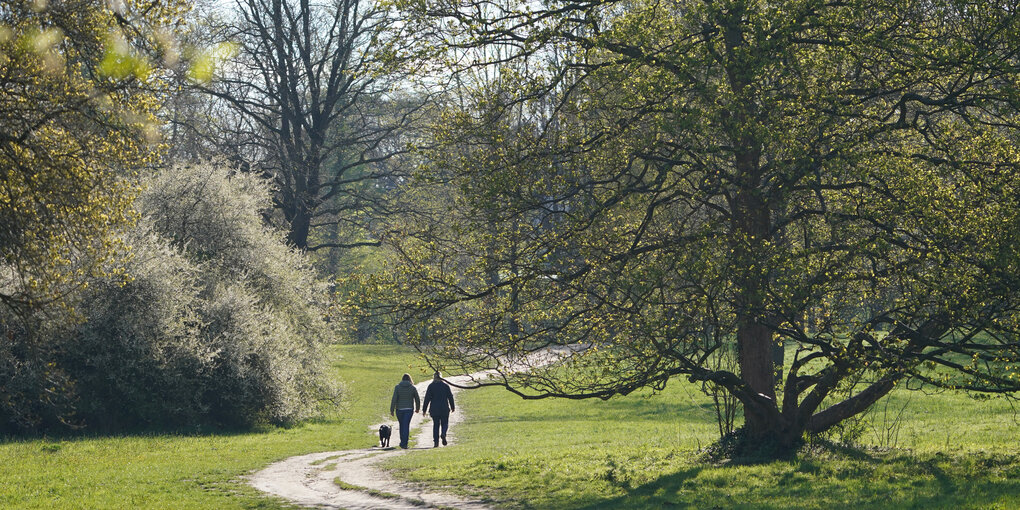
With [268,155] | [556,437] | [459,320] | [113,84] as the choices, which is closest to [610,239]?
[459,320]

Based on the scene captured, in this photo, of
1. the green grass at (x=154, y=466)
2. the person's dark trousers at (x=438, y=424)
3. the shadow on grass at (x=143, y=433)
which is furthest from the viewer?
the person's dark trousers at (x=438, y=424)

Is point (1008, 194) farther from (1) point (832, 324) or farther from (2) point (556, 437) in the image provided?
(2) point (556, 437)

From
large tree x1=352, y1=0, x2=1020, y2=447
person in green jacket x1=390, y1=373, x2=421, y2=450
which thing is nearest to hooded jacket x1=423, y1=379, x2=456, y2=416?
person in green jacket x1=390, y1=373, x2=421, y2=450

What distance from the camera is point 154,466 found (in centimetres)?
1980

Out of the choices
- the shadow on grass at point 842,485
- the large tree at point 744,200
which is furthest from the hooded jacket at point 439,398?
the shadow on grass at point 842,485

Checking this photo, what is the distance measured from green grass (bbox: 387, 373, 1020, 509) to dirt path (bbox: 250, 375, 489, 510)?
656 mm

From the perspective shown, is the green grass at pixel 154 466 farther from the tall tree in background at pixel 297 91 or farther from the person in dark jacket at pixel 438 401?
the tall tree in background at pixel 297 91

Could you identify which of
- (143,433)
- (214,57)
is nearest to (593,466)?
(143,433)

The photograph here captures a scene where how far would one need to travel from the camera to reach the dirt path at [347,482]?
50.2 ft

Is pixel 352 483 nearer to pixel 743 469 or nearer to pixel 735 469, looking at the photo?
pixel 735 469

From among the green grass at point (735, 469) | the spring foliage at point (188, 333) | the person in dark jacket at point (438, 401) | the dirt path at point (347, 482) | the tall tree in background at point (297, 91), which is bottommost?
the dirt path at point (347, 482)

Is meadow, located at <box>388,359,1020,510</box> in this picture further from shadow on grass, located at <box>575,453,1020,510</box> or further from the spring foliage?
the spring foliage

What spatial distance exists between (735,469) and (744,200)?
4683 millimetres

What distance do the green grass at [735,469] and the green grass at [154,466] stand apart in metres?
3.46
